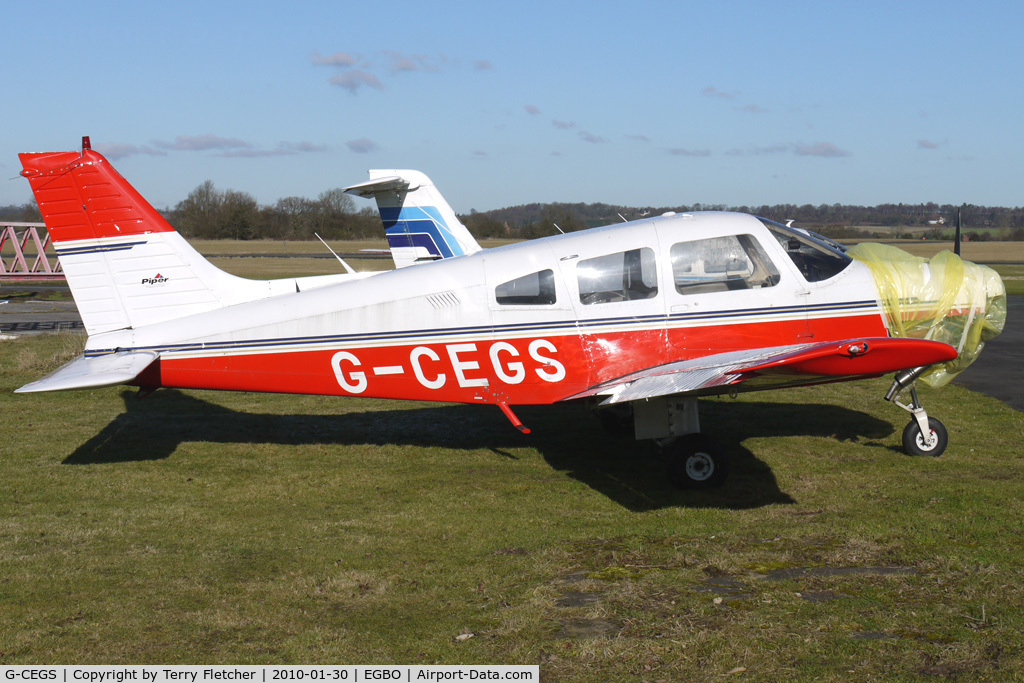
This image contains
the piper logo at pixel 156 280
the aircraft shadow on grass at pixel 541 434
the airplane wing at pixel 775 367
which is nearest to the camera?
the airplane wing at pixel 775 367

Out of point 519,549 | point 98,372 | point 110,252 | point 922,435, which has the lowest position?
point 519,549

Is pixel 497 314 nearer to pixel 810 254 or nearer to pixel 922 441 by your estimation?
pixel 810 254

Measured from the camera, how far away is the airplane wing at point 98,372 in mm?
6809

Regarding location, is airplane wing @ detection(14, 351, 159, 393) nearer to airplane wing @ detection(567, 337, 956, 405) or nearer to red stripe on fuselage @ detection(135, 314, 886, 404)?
red stripe on fuselage @ detection(135, 314, 886, 404)

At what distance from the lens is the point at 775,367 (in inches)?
237

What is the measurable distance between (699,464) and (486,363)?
217 centimetres

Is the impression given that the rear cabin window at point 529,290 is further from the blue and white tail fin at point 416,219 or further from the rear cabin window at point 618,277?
the blue and white tail fin at point 416,219

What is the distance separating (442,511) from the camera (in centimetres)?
696

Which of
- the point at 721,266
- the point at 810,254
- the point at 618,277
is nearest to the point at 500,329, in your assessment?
the point at 618,277

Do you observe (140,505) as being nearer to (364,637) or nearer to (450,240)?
(364,637)

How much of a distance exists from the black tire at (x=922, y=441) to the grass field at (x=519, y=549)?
10.2 inches

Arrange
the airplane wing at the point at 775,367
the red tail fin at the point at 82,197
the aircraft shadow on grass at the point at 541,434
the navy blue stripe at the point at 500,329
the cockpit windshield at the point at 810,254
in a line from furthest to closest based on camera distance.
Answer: the red tail fin at the point at 82,197 → the aircraft shadow on grass at the point at 541,434 → the cockpit windshield at the point at 810,254 → the navy blue stripe at the point at 500,329 → the airplane wing at the point at 775,367

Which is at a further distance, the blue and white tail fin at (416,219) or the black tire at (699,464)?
the blue and white tail fin at (416,219)

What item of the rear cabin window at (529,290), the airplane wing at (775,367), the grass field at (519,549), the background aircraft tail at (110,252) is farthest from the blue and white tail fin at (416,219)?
the airplane wing at (775,367)
